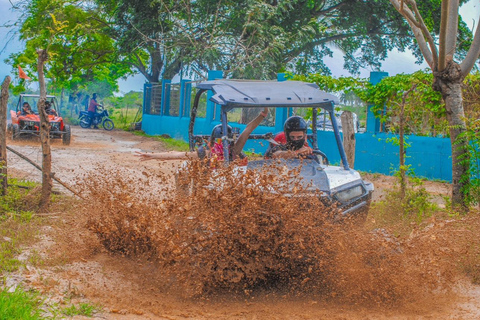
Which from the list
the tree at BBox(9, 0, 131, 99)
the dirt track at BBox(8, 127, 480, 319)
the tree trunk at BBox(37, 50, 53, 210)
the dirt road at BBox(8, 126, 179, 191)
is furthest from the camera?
the tree at BBox(9, 0, 131, 99)

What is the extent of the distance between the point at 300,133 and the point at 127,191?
202 centimetres

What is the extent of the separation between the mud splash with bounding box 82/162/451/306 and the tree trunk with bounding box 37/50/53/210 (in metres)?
3.22

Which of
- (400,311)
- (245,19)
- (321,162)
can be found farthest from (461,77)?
(245,19)

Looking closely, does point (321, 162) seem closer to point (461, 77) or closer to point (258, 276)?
point (258, 276)

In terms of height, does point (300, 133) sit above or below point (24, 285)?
→ above

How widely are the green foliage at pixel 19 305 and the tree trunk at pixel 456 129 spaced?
19.2ft

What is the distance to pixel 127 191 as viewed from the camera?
5.95m

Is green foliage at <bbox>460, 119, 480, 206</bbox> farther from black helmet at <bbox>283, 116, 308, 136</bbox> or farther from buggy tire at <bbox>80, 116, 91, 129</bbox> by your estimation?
buggy tire at <bbox>80, 116, 91, 129</bbox>

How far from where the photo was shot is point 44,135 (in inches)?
306

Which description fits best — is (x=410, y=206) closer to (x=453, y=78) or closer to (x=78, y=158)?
(x=453, y=78)

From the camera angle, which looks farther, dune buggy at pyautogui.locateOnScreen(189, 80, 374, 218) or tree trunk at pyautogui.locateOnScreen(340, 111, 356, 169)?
tree trunk at pyautogui.locateOnScreen(340, 111, 356, 169)

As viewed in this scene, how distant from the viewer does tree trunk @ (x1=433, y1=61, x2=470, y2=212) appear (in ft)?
26.2

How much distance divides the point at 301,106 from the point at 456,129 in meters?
3.12

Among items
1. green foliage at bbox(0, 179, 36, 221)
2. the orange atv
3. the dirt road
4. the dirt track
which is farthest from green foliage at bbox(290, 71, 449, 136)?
the orange atv
